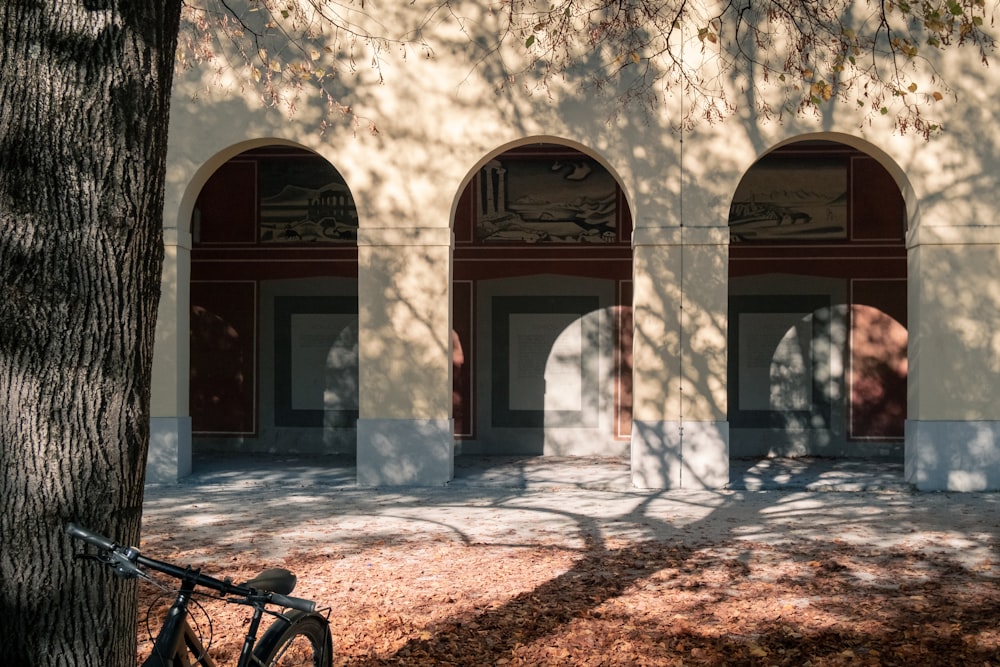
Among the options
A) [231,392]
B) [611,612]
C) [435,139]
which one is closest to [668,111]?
[435,139]

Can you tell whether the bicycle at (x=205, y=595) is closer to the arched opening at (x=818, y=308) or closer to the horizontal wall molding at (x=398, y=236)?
the horizontal wall molding at (x=398, y=236)

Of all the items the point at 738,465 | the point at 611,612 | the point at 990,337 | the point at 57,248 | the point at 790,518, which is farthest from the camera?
the point at 738,465

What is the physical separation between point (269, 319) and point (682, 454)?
6.95m

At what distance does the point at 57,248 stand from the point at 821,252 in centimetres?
1254

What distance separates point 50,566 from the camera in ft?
10.3

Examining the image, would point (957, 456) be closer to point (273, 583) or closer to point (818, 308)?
point (818, 308)

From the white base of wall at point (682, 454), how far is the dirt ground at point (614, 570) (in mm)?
401

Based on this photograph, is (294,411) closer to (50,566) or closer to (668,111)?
(668,111)

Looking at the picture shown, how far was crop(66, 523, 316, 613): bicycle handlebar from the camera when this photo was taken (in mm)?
2842

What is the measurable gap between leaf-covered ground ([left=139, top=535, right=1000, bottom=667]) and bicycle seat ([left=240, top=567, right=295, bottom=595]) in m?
1.71

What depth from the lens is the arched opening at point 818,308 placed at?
1394 cm

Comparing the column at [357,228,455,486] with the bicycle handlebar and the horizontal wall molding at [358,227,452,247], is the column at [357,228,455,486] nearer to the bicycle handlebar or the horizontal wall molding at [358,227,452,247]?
the horizontal wall molding at [358,227,452,247]

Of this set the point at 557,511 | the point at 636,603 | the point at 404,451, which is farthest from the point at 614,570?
the point at 404,451

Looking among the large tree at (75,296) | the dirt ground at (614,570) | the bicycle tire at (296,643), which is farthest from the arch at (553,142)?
the bicycle tire at (296,643)
